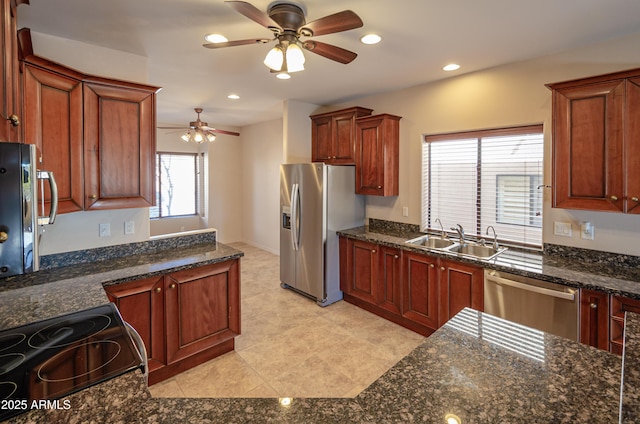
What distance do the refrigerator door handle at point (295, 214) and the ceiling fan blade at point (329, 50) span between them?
6.54 ft

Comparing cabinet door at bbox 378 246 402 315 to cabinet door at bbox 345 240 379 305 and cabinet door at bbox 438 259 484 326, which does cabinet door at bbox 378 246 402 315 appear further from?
cabinet door at bbox 438 259 484 326

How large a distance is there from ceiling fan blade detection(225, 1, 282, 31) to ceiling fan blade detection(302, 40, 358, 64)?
0.22 m

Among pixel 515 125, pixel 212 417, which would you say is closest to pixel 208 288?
pixel 212 417

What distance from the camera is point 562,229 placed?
9.09ft

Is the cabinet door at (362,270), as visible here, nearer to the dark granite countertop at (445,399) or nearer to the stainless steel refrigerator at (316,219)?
the stainless steel refrigerator at (316,219)

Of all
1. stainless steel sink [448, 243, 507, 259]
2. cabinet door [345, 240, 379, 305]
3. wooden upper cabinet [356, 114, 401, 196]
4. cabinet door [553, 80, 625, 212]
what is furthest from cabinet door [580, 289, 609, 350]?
wooden upper cabinet [356, 114, 401, 196]

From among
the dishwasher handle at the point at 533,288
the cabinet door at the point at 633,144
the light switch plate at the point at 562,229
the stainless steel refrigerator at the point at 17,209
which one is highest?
the cabinet door at the point at 633,144

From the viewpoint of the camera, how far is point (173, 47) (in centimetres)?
267

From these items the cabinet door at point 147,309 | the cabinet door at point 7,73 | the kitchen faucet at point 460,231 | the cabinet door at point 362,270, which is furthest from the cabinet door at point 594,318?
the cabinet door at point 7,73

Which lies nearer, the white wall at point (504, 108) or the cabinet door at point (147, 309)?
the cabinet door at point (147, 309)

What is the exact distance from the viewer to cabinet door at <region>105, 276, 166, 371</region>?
2.16 m

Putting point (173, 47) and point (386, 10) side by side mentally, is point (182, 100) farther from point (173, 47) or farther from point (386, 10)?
point (386, 10)

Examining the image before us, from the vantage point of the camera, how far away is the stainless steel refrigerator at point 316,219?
3859 millimetres

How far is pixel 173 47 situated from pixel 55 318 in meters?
2.22
